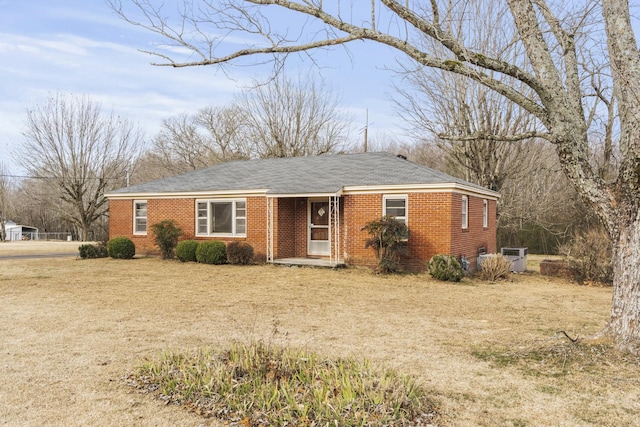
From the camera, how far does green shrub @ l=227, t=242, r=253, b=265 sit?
17.0 meters

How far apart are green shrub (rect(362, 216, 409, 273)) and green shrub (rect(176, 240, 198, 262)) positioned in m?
6.77

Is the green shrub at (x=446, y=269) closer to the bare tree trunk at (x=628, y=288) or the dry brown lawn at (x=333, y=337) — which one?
the dry brown lawn at (x=333, y=337)

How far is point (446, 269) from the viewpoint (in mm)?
13305

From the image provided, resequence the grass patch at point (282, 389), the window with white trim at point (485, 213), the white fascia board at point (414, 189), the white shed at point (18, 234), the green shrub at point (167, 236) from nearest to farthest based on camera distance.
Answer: the grass patch at point (282, 389)
the white fascia board at point (414, 189)
the window with white trim at point (485, 213)
the green shrub at point (167, 236)
the white shed at point (18, 234)

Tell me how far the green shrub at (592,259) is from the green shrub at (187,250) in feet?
40.8

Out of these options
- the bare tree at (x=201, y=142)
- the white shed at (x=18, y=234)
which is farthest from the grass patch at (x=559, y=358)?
the white shed at (x=18, y=234)

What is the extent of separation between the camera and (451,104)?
2239 cm

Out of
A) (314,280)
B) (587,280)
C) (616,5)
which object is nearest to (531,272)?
(587,280)

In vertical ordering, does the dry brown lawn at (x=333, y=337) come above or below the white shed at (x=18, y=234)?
below

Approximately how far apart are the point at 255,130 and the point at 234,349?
30.5 meters

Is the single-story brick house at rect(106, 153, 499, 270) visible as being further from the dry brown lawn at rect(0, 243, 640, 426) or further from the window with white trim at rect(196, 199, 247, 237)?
the dry brown lawn at rect(0, 243, 640, 426)

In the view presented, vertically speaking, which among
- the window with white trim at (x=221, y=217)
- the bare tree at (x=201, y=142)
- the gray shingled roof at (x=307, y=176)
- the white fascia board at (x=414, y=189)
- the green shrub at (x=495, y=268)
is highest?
the bare tree at (x=201, y=142)

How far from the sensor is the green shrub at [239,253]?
55.9 feet

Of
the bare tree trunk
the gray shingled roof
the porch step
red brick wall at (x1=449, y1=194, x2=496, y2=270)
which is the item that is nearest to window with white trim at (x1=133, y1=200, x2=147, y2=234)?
the gray shingled roof
